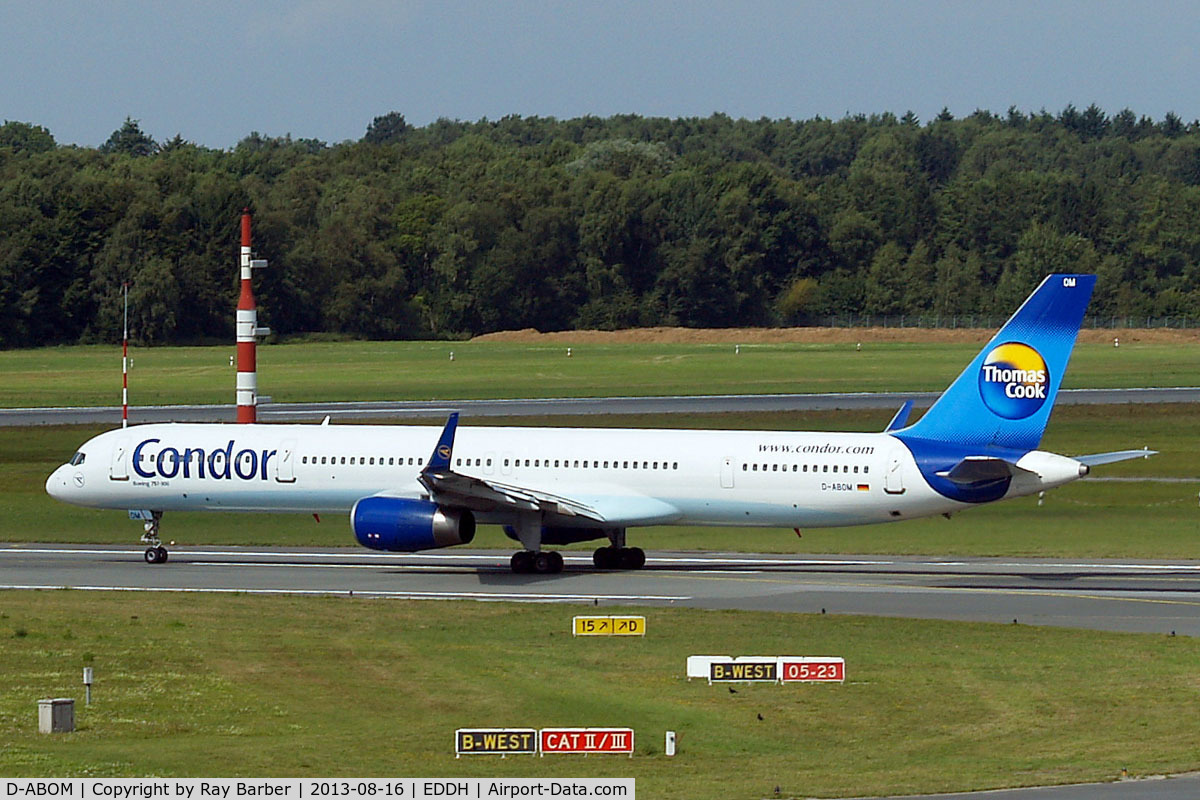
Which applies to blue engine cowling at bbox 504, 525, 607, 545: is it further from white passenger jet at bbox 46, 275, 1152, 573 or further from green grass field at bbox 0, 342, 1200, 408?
green grass field at bbox 0, 342, 1200, 408

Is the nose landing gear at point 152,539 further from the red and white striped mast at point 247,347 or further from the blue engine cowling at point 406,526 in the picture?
the red and white striped mast at point 247,347

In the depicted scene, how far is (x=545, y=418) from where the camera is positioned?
269ft

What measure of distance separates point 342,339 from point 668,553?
112550 mm

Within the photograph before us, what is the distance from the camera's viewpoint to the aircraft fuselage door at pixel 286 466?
48.2 meters

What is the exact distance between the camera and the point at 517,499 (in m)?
44.9

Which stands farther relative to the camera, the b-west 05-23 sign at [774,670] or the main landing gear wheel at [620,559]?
the main landing gear wheel at [620,559]

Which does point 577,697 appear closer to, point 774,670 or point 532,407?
point 774,670

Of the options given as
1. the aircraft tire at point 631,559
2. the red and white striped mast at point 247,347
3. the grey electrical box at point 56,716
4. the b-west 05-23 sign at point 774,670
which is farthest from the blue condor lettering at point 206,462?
the grey electrical box at point 56,716

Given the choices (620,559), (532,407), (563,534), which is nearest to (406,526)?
(563,534)

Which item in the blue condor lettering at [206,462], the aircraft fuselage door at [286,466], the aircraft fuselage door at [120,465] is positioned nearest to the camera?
the aircraft fuselage door at [286,466]

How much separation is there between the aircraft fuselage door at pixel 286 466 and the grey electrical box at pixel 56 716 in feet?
79.2

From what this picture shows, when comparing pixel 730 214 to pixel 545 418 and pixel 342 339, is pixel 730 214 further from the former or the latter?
pixel 545 418

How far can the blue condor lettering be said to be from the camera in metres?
→ 48.5

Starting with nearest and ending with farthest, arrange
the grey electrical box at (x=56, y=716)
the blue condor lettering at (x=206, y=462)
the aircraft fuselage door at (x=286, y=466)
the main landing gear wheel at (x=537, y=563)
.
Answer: the grey electrical box at (x=56, y=716) < the main landing gear wheel at (x=537, y=563) < the aircraft fuselage door at (x=286, y=466) < the blue condor lettering at (x=206, y=462)
